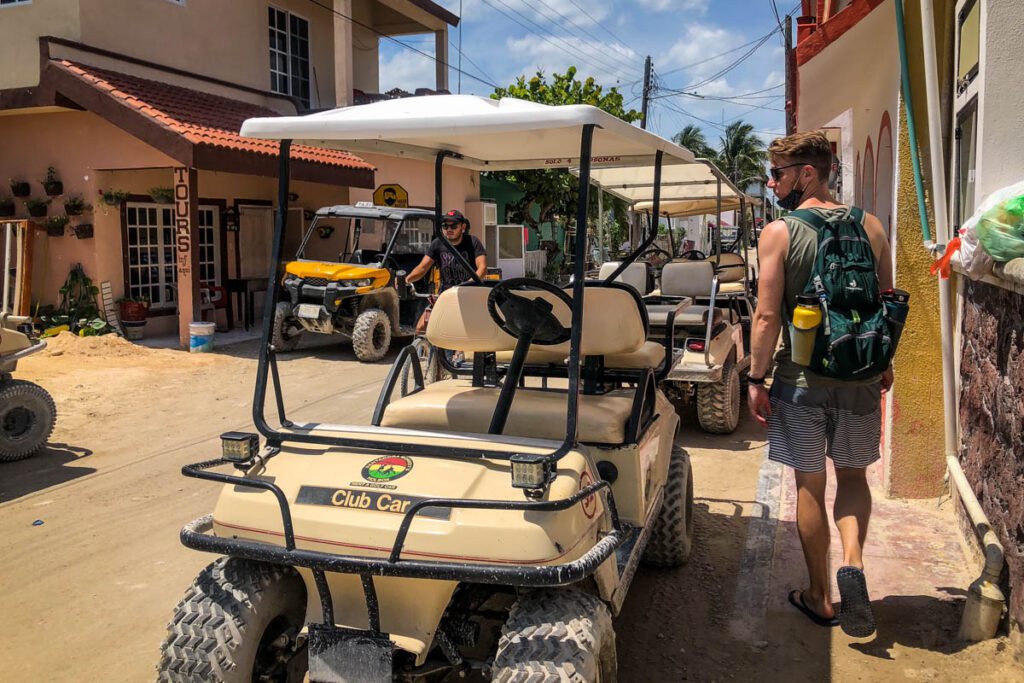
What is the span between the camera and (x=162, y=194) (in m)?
13.3

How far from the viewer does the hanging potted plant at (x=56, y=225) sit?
12.8 m

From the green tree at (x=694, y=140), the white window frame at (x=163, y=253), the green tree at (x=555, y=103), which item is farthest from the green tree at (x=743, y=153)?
the white window frame at (x=163, y=253)

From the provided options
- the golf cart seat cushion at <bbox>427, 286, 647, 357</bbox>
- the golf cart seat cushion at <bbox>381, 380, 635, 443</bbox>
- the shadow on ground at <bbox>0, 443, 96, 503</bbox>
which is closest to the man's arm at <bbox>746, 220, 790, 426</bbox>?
the golf cart seat cushion at <bbox>427, 286, 647, 357</bbox>

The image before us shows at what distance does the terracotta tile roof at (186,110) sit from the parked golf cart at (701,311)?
4115 mm

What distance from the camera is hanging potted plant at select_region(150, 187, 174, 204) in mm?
13273

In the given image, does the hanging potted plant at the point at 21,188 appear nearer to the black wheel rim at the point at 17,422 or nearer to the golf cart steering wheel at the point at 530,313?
the black wheel rim at the point at 17,422

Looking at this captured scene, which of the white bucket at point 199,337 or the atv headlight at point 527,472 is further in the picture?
the white bucket at point 199,337

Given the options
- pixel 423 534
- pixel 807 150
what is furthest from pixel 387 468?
pixel 807 150

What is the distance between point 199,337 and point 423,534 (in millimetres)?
10214

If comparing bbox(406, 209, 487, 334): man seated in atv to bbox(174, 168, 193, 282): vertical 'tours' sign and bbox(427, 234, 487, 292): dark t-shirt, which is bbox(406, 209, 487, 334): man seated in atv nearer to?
bbox(427, 234, 487, 292): dark t-shirt

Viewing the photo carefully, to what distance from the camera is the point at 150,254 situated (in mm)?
13867

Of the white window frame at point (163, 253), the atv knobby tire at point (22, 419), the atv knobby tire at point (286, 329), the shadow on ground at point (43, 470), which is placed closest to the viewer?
the shadow on ground at point (43, 470)

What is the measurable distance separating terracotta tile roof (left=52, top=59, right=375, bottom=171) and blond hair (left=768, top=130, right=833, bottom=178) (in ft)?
25.1

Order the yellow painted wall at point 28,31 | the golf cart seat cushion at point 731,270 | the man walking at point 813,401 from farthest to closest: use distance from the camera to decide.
A: the yellow painted wall at point 28,31 < the golf cart seat cushion at point 731,270 < the man walking at point 813,401
